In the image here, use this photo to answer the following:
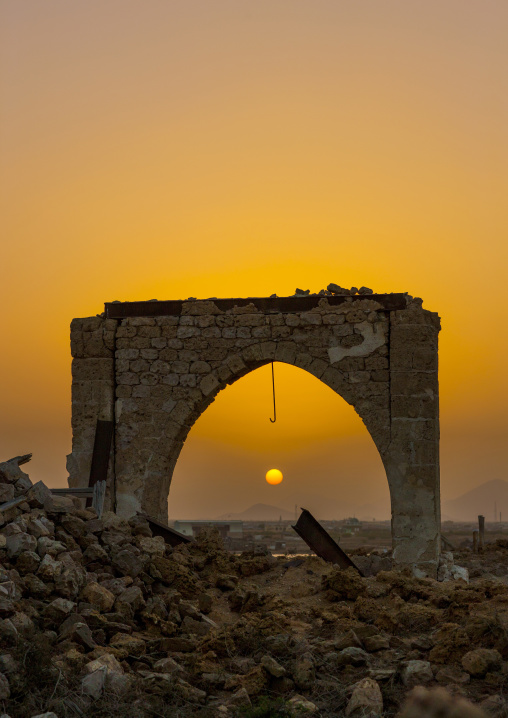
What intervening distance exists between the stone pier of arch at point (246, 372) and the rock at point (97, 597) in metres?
5.19

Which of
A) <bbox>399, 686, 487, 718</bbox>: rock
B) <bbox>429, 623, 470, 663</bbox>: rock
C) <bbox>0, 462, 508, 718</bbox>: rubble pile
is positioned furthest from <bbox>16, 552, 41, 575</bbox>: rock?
<bbox>399, 686, 487, 718</bbox>: rock

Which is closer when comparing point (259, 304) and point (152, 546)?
point (152, 546)

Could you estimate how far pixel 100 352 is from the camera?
12.7m

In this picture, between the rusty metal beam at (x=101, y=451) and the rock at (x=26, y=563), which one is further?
the rusty metal beam at (x=101, y=451)

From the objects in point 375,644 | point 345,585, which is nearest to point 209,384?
point 345,585

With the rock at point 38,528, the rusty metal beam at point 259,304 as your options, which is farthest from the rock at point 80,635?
the rusty metal beam at point 259,304

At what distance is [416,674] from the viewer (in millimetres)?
6281

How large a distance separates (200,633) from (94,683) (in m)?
1.50

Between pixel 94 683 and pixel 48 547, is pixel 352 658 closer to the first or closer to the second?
pixel 94 683

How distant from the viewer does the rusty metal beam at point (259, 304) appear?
11930 millimetres

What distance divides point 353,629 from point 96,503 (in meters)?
3.53

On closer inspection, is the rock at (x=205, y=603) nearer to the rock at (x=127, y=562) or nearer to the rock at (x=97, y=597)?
the rock at (x=127, y=562)

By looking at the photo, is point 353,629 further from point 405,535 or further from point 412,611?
point 405,535

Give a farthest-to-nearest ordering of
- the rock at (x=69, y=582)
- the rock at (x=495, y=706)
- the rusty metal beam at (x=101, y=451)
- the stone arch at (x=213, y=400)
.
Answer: the rusty metal beam at (x=101, y=451) → the stone arch at (x=213, y=400) → the rock at (x=69, y=582) → the rock at (x=495, y=706)
